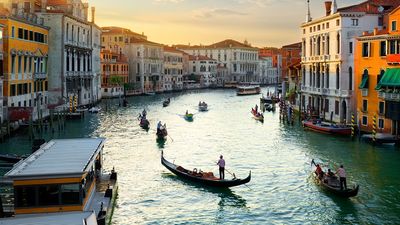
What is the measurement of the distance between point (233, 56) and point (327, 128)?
205 ft

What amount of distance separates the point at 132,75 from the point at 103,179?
147ft

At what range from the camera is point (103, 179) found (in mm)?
12289

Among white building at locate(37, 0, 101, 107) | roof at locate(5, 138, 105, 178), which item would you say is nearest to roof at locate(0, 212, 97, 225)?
roof at locate(5, 138, 105, 178)

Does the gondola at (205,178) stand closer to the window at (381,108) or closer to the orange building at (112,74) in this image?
the window at (381,108)

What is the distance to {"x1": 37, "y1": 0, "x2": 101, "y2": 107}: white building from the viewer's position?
3119cm

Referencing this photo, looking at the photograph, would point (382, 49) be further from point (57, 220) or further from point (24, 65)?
point (57, 220)

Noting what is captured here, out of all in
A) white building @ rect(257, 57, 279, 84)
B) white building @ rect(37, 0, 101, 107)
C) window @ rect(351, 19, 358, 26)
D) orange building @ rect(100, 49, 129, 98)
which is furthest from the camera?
white building @ rect(257, 57, 279, 84)

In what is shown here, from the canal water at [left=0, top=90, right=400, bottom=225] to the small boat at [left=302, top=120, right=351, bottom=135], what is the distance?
52 centimetres

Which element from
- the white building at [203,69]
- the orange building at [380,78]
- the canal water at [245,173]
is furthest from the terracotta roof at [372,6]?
the white building at [203,69]

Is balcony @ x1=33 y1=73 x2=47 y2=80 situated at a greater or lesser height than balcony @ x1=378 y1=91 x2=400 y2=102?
greater

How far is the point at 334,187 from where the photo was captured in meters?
12.0

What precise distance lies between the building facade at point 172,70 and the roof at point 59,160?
1997 inches

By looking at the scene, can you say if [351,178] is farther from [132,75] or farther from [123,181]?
[132,75]

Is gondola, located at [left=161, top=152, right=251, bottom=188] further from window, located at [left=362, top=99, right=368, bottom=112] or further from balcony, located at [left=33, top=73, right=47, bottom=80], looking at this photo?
balcony, located at [left=33, top=73, right=47, bottom=80]
